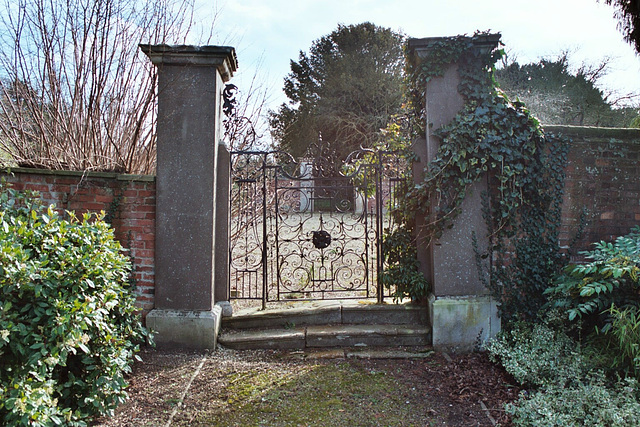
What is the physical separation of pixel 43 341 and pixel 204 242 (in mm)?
1728

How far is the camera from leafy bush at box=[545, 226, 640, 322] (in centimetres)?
322

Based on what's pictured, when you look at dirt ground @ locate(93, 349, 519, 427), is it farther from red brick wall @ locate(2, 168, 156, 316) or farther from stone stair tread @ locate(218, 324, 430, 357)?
red brick wall @ locate(2, 168, 156, 316)

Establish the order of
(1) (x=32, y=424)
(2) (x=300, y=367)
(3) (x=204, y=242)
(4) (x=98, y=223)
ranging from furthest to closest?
(3) (x=204, y=242) → (2) (x=300, y=367) → (4) (x=98, y=223) → (1) (x=32, y=424)

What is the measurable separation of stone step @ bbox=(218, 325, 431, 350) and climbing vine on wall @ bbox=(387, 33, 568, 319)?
0.92 metres

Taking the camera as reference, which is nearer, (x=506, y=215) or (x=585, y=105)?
(x=506, y=215)

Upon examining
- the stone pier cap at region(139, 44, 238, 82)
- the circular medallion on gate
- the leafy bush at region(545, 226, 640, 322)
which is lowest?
the leafy bush at region(545, 226, 640, 322)

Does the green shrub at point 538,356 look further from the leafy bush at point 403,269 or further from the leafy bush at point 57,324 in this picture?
the leafy bush at point 57,324

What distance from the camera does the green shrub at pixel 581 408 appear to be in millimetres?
2533

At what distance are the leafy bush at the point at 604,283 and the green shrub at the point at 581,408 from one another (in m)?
0.61

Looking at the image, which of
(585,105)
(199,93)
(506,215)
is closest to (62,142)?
(199,93)

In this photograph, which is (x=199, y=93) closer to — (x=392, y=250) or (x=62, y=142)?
(x=62, y=142)

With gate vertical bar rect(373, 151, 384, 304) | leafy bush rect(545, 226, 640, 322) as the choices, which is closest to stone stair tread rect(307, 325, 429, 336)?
gate vertical bar rect(373, 151, 384, 304)

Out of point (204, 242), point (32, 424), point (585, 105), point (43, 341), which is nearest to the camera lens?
point (32, 424)

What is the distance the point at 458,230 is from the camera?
13.3 ft
